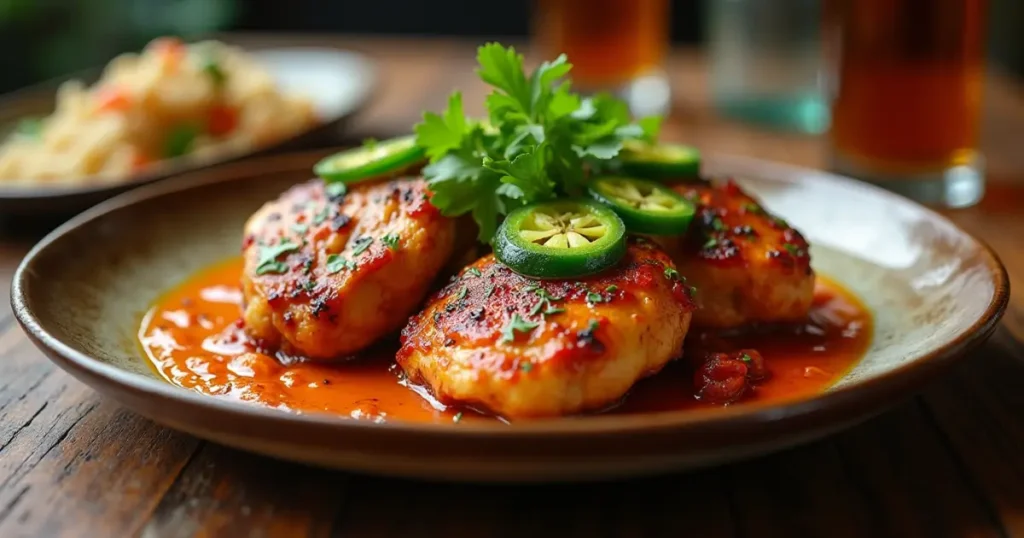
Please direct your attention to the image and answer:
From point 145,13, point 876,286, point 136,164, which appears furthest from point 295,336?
point 145,13

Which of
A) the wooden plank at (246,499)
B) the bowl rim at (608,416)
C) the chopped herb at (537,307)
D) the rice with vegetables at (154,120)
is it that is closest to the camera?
the bowl rim at (608,416)

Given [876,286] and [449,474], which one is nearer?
[449,474]

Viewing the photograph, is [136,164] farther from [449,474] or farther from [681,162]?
[449,474]

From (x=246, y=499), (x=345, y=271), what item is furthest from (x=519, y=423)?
(x=345, y=271)

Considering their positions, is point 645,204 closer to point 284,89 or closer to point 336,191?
point 336,191

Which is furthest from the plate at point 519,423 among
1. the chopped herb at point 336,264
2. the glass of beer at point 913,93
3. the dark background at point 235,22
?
the dark background at point 235,22

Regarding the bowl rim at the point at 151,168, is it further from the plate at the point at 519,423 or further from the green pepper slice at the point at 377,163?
the green pepper slice at the point at 377,163
